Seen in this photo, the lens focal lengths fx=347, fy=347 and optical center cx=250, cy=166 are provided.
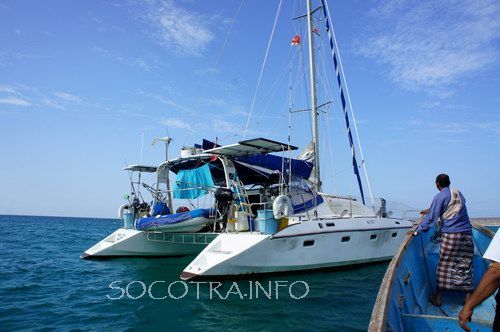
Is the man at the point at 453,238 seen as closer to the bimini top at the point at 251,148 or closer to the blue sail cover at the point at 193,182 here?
the bimini top at the point at 251,148

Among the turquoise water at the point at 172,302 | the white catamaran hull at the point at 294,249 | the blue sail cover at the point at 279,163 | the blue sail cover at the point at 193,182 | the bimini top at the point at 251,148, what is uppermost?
the bimini top at the point at 251,148

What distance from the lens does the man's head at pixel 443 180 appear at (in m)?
4.80

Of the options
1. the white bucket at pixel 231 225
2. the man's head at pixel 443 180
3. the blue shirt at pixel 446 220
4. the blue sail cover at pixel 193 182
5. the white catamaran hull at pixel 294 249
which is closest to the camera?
the blue shirt at pixel 446 220

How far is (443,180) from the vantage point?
4.80 meters

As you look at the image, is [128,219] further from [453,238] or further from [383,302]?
[383,302]

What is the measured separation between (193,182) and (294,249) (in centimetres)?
451

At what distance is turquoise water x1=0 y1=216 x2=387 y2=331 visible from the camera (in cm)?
584

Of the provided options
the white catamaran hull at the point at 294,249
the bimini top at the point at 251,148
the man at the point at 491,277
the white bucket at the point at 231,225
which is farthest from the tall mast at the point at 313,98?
the man at the point at 491,277

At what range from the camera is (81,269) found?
35.6 feet

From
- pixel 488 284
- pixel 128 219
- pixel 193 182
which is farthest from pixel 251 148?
pixel 488 284

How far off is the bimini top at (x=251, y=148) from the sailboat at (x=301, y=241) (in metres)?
0.10

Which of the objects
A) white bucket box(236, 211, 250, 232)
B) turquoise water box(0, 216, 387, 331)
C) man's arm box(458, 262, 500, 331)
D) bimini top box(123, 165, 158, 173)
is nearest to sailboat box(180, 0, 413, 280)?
turquoise water box(0, 216, 387, 331)

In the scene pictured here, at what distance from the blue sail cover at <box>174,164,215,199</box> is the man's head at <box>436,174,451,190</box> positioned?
750 cm

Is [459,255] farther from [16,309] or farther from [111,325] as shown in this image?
[16,309]
